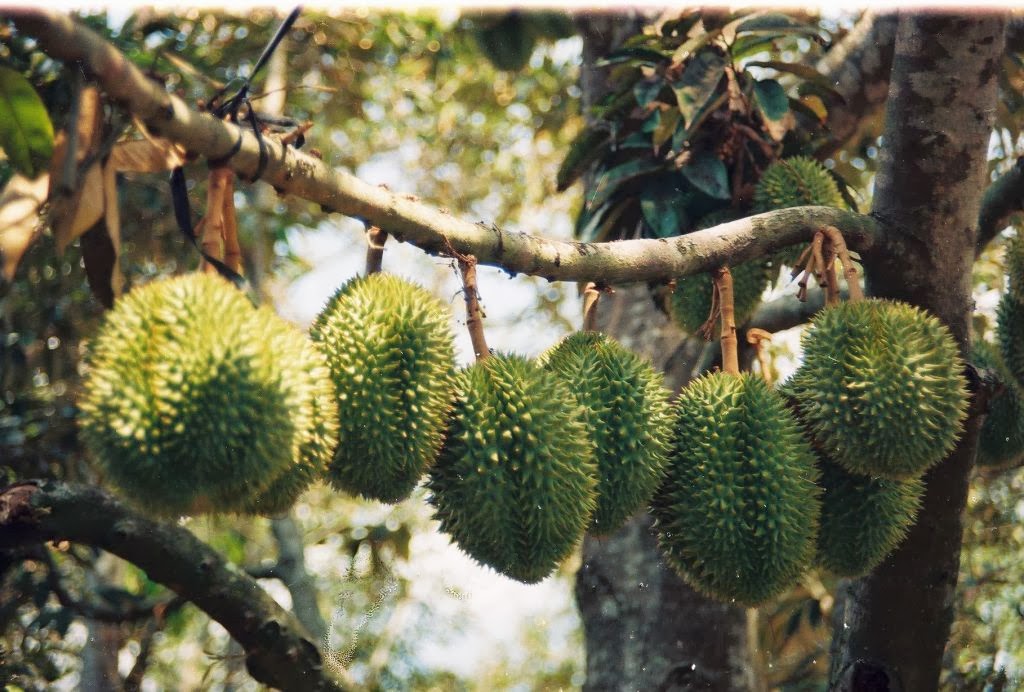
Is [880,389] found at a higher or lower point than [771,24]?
lower

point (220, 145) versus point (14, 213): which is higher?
point (220, 145)

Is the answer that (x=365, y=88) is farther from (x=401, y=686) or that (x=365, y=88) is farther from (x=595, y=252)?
(x=595, y=252)

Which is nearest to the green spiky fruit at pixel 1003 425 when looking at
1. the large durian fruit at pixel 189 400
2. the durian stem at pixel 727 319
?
the durian stem at pixel 727 319

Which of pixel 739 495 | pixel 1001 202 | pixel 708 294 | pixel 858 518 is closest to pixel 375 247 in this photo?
pixel 739 495

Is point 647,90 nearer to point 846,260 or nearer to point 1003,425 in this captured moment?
point 846,260

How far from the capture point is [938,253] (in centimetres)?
214

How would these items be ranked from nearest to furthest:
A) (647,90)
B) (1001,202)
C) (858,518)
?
(858,518), (1001,202), (647,90)

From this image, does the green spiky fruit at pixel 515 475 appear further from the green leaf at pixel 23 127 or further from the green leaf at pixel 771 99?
the green leaf at pixel 771 99

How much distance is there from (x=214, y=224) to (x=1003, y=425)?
1814 millimetres

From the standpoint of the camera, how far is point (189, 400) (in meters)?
1.24


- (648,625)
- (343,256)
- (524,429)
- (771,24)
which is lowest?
(648,625)

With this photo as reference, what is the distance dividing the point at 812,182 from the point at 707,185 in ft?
0.86

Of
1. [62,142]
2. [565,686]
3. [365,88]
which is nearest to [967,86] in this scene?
[62,142]

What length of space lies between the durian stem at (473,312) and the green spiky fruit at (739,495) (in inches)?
15.0
